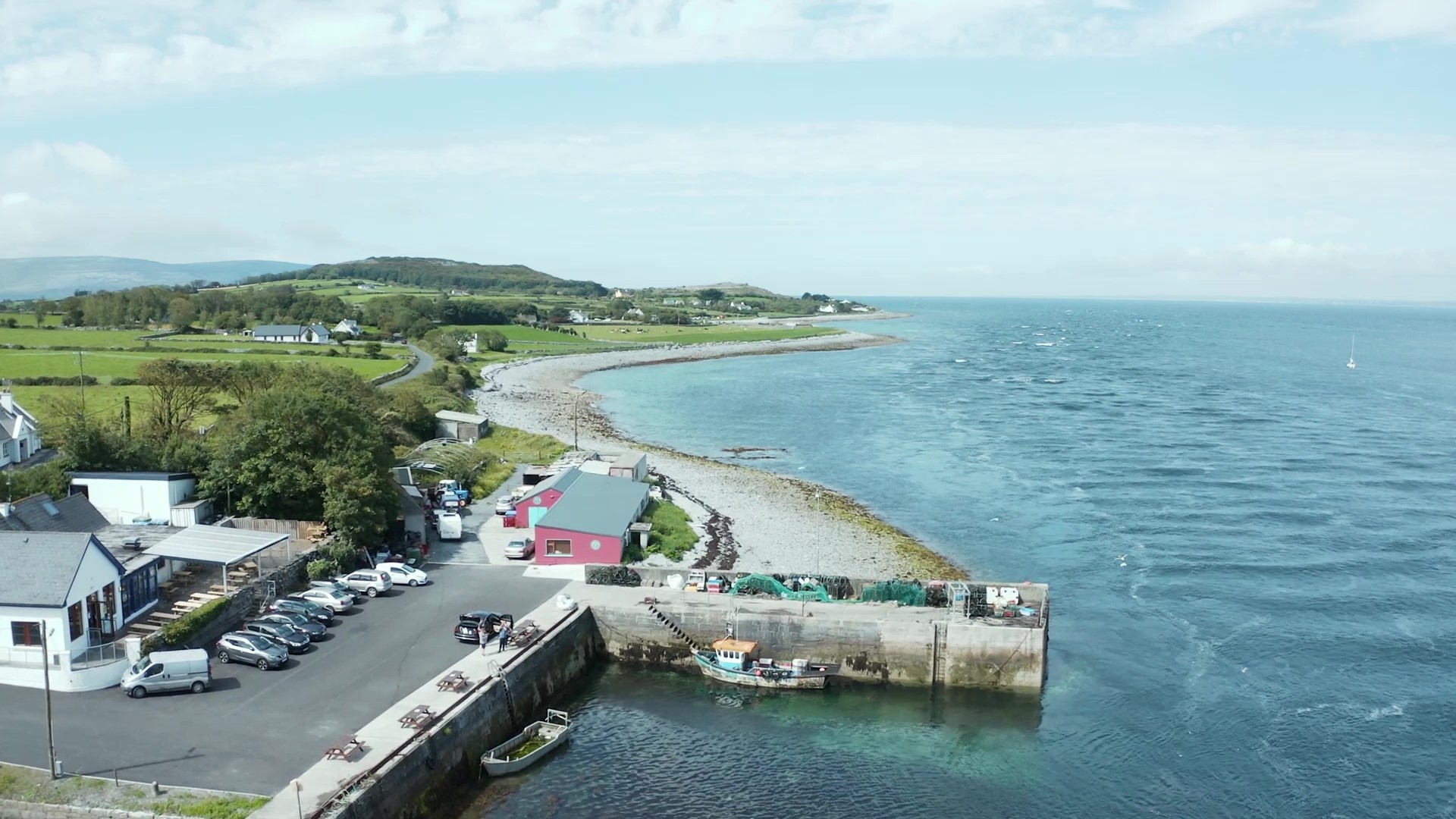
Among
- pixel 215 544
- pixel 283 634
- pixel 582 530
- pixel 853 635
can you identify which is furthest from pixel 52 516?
pixel 853 635

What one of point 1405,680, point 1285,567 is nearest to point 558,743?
point 1405,680

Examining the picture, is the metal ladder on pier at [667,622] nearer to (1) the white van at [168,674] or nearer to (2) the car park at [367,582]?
(2) the car park at [367,582]

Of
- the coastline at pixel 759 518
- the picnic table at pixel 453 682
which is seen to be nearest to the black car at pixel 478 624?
the picnic table at pixel 453 682

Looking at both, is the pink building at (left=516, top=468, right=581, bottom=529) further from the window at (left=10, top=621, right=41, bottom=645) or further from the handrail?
the window at (left=10, top=621, right=41, bottom=645)

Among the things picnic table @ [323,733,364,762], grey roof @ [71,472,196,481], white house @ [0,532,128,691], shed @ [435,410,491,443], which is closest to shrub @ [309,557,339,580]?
white house @ [0,532,128,691]

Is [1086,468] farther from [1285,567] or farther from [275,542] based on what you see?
[275,542]

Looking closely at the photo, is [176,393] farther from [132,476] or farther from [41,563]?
[41,563]
